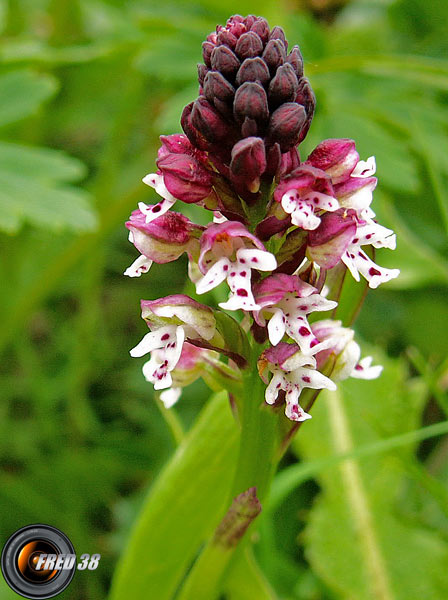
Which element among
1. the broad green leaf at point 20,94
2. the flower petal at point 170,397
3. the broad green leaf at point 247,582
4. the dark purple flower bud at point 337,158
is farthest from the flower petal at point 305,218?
the broad green leaf at point 20,94

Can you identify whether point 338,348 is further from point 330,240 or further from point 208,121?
point 208,121

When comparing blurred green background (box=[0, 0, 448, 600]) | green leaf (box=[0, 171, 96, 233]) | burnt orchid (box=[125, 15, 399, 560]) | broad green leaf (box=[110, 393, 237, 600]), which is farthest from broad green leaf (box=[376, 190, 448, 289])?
burnt orchid (box=[125, 15, 399, 560])

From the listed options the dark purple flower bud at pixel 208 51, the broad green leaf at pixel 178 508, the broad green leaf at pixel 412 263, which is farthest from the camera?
the broad green leaf at pixel 412 263

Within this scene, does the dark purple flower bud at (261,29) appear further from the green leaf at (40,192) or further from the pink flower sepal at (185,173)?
the green leaf at (40,192)

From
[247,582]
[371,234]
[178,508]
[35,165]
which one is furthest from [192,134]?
[35,165]

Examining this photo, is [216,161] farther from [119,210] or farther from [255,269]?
[119,210]

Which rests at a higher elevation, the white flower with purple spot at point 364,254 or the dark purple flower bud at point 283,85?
the dark purple flower bud at point 283,85
